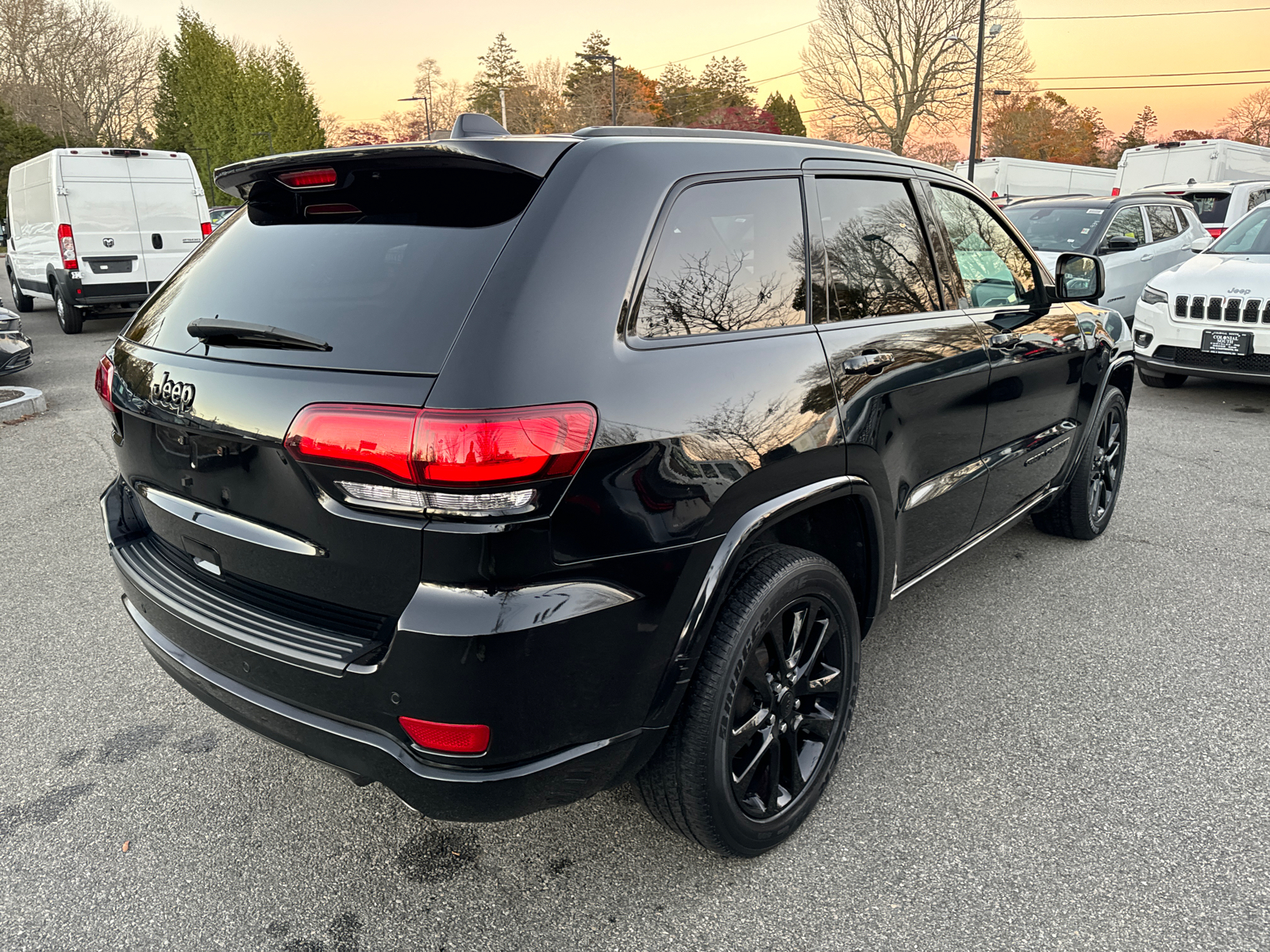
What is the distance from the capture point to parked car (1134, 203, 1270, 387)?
285 inches

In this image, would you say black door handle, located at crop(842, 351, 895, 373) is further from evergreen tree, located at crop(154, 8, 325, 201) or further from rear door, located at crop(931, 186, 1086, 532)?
evergreen tree, located at crop(154, 8, 325, 201)

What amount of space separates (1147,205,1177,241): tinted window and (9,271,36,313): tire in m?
17.2

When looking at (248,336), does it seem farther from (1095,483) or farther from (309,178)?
(1095,483)

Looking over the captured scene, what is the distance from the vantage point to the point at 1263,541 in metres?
4.51

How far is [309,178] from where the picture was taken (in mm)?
2148

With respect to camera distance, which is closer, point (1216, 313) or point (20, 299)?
point (1216, 313)

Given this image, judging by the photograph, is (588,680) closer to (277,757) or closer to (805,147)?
(277,757)

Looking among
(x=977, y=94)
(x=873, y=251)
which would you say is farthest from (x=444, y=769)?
(x=977, y=94)

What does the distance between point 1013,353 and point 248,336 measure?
2.62 meters

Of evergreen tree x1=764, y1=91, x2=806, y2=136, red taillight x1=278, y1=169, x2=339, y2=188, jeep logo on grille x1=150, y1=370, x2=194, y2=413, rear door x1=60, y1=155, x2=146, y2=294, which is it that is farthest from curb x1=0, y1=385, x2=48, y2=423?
evergreen tree x1=764, y1=91, x2=806, y2=136

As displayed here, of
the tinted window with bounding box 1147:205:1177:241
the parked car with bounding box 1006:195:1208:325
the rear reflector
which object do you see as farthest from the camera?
the tinted window with bounding box 1147:205:1177:241

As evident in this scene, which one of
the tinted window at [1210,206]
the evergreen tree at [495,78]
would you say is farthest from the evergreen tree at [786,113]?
the tinted window at [1210,206]

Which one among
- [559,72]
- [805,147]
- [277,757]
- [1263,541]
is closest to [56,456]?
[277,757]

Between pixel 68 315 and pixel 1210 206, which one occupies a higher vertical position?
pixel 1210 206
